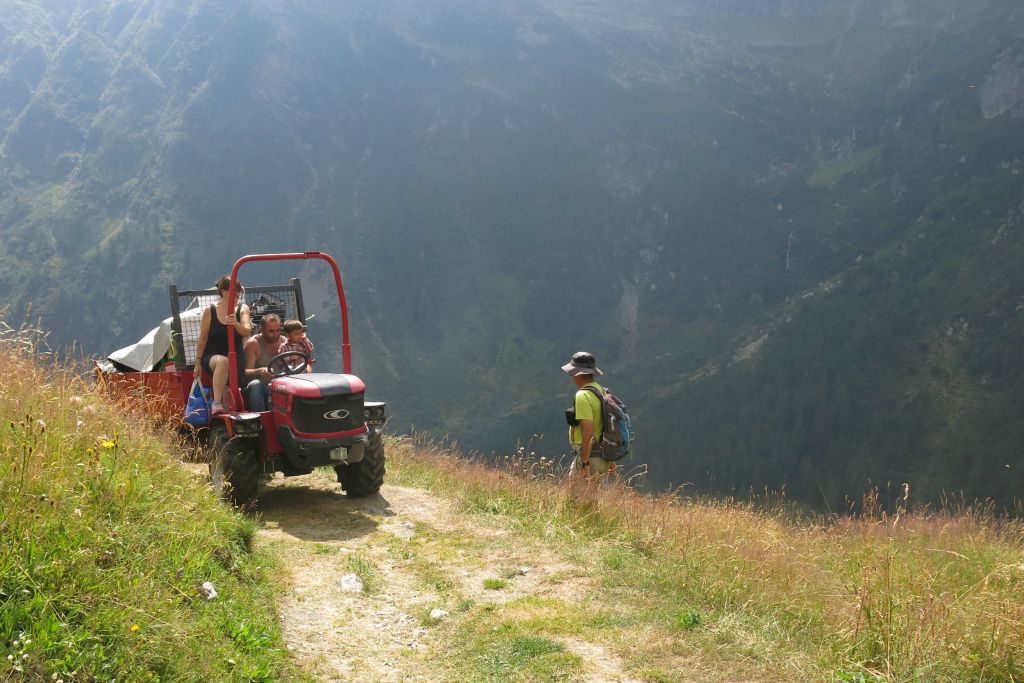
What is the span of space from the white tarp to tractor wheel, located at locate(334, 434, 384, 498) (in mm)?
2986

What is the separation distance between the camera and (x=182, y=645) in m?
3.35

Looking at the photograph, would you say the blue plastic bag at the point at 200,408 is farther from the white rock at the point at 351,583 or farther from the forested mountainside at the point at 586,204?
the forested mountainside at the point at 586,204

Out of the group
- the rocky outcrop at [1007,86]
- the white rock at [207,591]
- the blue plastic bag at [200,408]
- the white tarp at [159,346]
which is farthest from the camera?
the rocky outcrop at [1007,86]

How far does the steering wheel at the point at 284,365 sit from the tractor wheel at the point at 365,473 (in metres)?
1.00

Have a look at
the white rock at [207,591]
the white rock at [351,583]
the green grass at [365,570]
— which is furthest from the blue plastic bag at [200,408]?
the white rock at [207,591]

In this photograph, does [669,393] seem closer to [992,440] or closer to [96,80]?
[992,440]

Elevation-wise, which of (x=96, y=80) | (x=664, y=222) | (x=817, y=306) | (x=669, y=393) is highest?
(x=96, y=80)

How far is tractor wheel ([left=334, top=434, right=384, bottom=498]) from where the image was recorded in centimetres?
794

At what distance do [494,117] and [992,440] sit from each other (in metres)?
88.0

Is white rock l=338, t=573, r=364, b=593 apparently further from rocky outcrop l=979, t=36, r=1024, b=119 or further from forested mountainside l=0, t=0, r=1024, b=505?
rocky outcrop l=979, t=36, r=1024, b=119

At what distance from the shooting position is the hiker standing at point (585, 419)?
278 inches

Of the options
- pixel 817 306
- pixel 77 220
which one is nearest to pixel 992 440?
pixel 817 306

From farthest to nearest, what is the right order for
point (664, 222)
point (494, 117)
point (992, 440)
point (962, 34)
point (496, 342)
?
point (962, 34)
point (494, 117)
point (664, 222)
point (496, 342)
point (992, 440)

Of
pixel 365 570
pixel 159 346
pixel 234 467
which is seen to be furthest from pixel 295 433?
pixel 159 346
